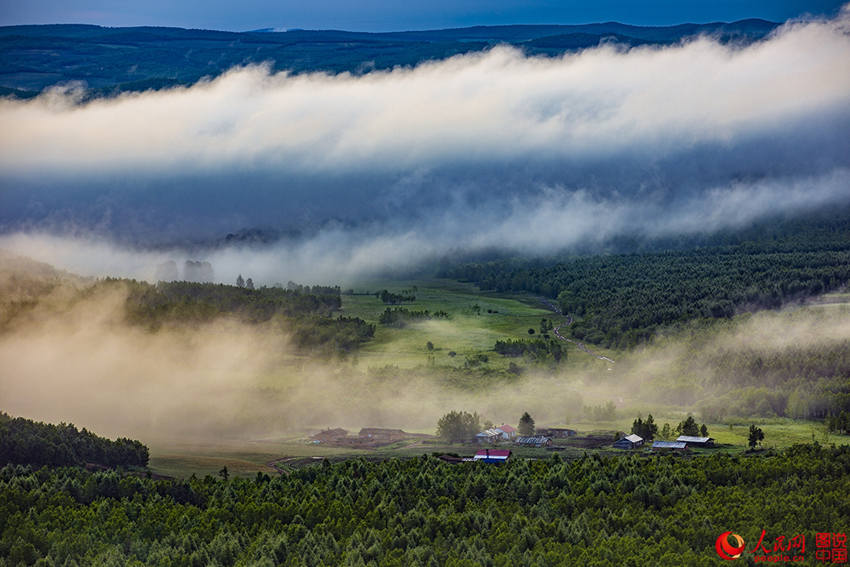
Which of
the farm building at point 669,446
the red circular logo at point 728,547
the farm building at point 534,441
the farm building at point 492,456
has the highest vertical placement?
the farm building at point 534,441

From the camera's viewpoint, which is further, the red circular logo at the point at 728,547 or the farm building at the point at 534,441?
the farm building at the point at 534,441

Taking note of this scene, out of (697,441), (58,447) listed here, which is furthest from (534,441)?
(58,447)

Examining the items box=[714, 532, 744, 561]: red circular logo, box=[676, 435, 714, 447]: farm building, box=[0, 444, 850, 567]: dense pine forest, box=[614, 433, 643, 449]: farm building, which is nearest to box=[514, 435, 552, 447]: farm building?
box=[614, 433, 643, 449]: farm building

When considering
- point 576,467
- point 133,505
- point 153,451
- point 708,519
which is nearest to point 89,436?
point 153,451

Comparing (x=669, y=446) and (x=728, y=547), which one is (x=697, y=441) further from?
(x=728, y=547)

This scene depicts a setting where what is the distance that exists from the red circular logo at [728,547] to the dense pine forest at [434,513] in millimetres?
1116

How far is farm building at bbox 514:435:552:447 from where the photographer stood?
192875 mm

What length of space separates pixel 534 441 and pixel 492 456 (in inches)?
778

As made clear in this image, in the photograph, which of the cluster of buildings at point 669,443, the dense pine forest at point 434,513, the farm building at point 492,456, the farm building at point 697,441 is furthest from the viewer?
the farm building at point 697,441

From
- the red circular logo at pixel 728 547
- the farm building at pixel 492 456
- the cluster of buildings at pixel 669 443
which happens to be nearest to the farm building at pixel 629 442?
the cluster of buildings at pixel 669 443

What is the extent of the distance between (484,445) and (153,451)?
63.3m

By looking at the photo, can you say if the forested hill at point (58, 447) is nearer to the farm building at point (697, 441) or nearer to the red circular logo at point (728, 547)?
the farm building at point (697, 441)

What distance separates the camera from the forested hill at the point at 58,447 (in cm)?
16338

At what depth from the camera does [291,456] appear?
189250mm
